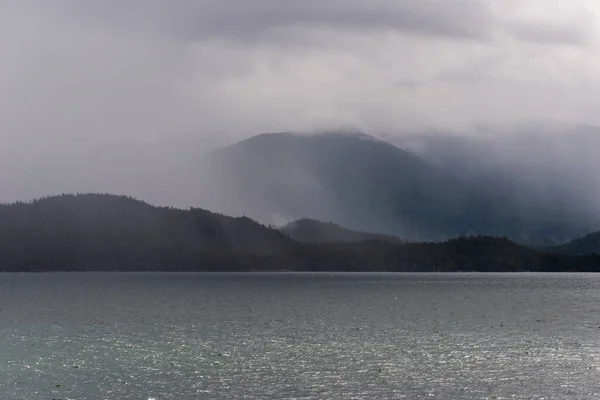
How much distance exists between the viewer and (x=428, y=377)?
260ft

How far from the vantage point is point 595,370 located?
84062 millimetres

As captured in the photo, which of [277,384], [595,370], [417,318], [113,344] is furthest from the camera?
[417,318]

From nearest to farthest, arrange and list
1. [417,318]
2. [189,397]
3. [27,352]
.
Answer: [189,397] → [27,352] → [417,318]

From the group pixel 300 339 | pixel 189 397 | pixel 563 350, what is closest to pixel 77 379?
pixel 189 397

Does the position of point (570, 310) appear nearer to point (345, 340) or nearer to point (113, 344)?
point (345, 340)

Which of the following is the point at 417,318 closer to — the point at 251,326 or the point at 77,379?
the point at 251,326

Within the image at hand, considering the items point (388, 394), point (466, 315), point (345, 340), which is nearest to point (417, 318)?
point (466, 315)

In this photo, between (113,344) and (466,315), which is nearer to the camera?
(113,344)

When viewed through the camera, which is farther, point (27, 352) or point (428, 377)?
point (27, 352)

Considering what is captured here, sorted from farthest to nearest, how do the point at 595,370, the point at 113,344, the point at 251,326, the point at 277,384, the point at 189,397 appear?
the point at 251,326 < the point at 113,344 < the point at 595,370 < the point at 277,384 < the point at 189,397

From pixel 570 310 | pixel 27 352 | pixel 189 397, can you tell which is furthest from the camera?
pixel 570 310

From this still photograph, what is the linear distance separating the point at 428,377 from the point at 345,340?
36.1 m

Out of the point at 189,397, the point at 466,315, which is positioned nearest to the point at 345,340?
the point at 189,397

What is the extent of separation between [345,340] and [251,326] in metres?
31.0
